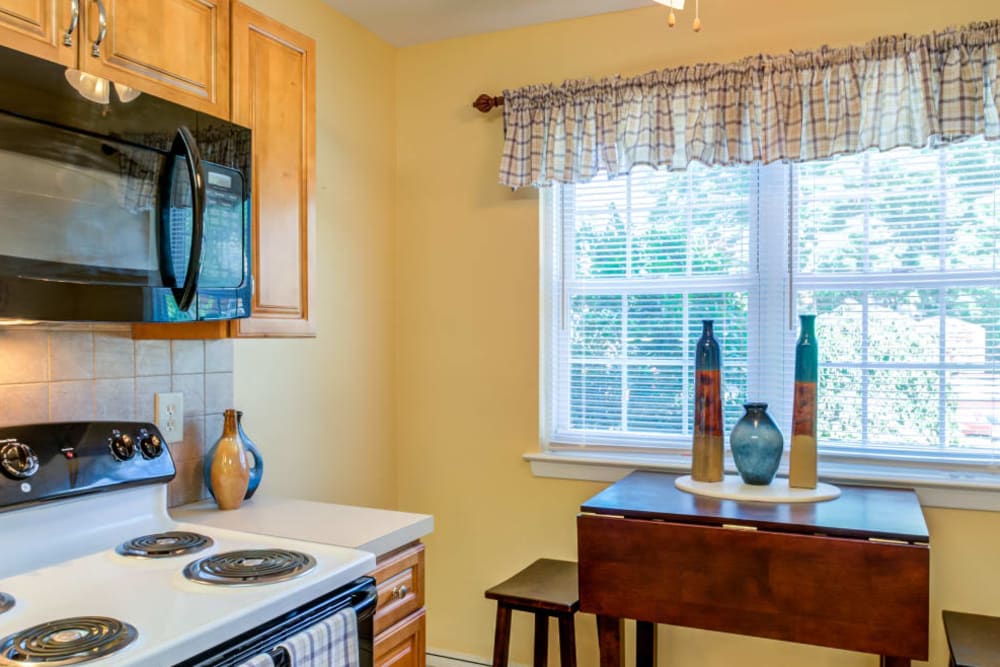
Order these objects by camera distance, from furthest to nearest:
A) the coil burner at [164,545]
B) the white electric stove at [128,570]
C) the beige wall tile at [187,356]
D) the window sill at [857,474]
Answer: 1. the window sill at [857,474]
2. the beige wall tile at [187,356]
3. the coil burner at [164,545]
4. the white electric stove at [128,570]

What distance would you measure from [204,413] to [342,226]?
93cm

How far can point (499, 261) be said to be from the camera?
9.86 ft

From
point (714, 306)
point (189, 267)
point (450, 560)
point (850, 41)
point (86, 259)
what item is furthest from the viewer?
point (450, 560)

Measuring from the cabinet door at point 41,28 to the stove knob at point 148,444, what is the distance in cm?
83

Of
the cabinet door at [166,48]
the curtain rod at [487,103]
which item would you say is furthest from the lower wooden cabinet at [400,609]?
the curtain rod at [487,103]

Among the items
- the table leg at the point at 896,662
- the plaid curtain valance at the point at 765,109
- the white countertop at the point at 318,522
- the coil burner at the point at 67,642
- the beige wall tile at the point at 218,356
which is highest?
the plaid curtain valance at the point at 765,109

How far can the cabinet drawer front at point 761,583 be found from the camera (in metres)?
1.93

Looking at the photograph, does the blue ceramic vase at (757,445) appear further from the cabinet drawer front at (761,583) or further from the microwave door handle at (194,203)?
the microwave door handle at (194,203)

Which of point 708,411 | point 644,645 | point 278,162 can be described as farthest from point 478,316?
point 644,645

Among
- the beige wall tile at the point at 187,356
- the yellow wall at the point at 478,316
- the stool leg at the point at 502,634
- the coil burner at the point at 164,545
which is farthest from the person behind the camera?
the yellow wall at the point at 478,316

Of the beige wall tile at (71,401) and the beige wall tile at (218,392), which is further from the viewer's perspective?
the beige wall tile at (218,392)

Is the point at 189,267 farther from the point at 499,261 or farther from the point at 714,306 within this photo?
the point at 714,306

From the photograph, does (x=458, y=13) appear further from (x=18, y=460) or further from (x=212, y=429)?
(x=18, y=460)

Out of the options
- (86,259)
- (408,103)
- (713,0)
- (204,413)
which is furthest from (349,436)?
(713,0)
